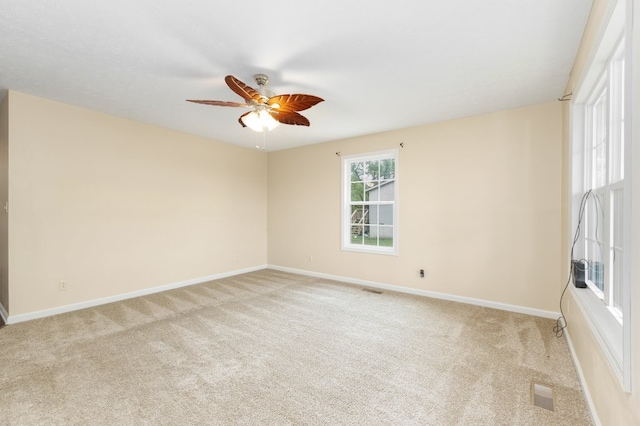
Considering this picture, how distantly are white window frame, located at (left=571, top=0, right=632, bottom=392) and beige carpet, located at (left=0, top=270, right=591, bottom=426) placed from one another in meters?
0.64

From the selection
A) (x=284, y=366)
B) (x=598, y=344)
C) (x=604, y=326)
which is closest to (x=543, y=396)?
(x=598, y=344)

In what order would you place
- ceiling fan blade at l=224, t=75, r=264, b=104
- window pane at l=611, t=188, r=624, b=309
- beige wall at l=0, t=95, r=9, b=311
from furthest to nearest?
beige wall at l=0, t=95, r=9, b=311 < ceiling fan blade at l=224, t=75, r=264, b=104 < window pane at l=611, t=188, r=624, b=309

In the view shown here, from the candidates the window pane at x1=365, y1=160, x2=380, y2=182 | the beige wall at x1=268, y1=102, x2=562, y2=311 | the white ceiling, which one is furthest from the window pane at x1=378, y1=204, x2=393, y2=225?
the white ceiling

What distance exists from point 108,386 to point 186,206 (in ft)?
10.7

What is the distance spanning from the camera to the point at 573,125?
8.46ft

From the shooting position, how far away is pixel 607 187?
6.25ft

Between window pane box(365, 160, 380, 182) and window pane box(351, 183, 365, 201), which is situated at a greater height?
window pane box(365, 160, 380, 182)

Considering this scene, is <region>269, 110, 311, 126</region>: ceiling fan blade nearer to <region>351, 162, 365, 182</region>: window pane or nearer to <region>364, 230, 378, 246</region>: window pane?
<region>351, 162, 365, 182</region>: window pane

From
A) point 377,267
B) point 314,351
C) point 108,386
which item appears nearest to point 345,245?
point 377,267

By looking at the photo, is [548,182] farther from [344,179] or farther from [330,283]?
[330,283]

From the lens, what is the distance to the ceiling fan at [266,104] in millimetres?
2438

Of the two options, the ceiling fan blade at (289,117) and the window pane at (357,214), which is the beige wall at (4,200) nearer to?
the ceiling fan blade at (289,117)

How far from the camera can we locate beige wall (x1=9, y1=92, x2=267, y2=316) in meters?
3.35

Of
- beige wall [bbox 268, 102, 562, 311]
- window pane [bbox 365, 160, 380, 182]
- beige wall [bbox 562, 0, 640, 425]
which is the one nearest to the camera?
beige wall [bbox 562, 0, 640, 425]
